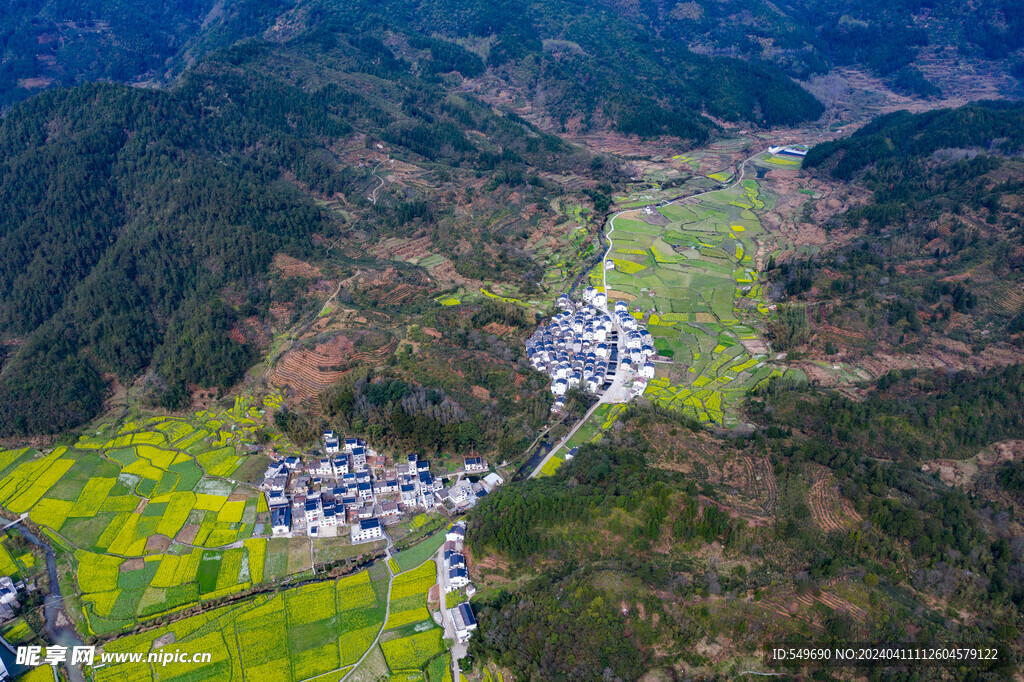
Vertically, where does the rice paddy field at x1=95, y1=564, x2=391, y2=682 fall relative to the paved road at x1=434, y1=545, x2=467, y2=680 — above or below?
above

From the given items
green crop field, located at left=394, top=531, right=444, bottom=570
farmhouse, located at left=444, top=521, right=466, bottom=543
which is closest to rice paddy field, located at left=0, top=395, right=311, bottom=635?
green crop field, located at left=394, top=531, right=444, bottom=570

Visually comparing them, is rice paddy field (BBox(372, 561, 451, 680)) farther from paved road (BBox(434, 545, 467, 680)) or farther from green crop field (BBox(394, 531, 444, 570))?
green crop field (BBox(394, 531, 444, 570))

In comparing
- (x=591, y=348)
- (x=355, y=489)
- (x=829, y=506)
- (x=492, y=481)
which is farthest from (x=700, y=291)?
(x=355, y=489)

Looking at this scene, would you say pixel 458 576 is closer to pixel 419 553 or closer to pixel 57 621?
pixel 419 553

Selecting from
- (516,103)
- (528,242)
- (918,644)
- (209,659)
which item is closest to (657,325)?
(528,242)

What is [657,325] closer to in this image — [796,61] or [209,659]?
[209,659]

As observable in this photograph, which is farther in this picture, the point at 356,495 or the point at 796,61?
the point at 796,61


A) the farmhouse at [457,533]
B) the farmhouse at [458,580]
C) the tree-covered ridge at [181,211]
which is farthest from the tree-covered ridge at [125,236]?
the farmhouse at [458,580]
